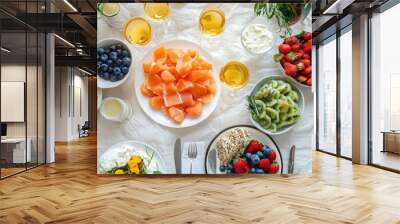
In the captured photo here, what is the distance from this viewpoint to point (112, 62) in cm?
597

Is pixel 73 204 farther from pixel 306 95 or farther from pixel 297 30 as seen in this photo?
pixel 297 30

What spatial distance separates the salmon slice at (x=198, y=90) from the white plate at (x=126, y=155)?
108 centimetres

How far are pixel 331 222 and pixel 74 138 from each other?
1400 centimetres

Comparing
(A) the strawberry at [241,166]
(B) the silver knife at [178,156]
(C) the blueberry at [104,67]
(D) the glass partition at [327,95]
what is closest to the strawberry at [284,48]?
(A) the strawberry at [241,166]

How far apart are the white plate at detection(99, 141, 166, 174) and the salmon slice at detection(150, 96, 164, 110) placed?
62cm

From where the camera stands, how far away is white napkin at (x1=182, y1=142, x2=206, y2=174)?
605 cm

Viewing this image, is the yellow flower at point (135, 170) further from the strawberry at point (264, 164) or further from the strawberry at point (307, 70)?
the strawberry at point (307, 70)

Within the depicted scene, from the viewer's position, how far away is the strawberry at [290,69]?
19.6ft

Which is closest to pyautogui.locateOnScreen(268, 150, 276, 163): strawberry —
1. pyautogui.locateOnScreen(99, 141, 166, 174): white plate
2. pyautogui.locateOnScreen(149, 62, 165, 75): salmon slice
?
pyautogui.locateOnScreen(99, 141, 166, 174): white plate

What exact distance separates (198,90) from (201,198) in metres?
1.88

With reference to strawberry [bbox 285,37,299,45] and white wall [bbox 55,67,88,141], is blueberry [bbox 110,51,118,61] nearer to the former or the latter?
strawberry [bbox 285,37,299,45]

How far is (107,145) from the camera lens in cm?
604

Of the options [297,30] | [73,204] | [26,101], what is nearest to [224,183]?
[73,204]

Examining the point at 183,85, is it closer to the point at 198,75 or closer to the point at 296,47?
the point at 198,75
